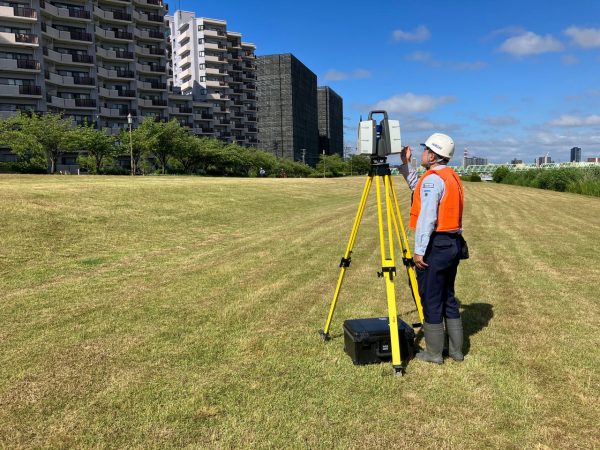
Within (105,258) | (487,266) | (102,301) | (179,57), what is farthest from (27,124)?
(179,57)

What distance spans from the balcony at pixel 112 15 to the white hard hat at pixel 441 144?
263 feet

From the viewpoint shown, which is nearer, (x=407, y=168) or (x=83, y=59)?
(x=407, y=168)

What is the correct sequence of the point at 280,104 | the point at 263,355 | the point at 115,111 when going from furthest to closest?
the point at 280,104 < the point at 115,111 < the point at 263,355

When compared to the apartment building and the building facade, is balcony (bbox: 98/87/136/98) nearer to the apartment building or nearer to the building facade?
the building facade

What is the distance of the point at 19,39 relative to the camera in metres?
56.1

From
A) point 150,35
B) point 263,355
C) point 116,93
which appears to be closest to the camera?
point 263,355

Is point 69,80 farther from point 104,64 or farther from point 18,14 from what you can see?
point 104,64

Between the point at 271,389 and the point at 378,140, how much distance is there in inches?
118

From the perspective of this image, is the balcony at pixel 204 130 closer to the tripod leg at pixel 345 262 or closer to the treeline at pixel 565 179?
the treeline at pixel 565 179

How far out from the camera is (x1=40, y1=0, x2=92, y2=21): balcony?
60094mm

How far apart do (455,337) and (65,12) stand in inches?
3079

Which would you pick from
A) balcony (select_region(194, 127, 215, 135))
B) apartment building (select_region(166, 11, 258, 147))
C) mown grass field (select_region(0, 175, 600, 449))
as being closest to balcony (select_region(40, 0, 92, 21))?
apartment building (select_region(166, 11, 258, 147))

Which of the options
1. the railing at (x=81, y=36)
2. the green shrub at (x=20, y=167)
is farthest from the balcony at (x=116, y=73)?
the green shrub at (x=20, y=167)

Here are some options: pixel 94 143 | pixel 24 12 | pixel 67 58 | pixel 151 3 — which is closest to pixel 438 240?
pixel 94 143
